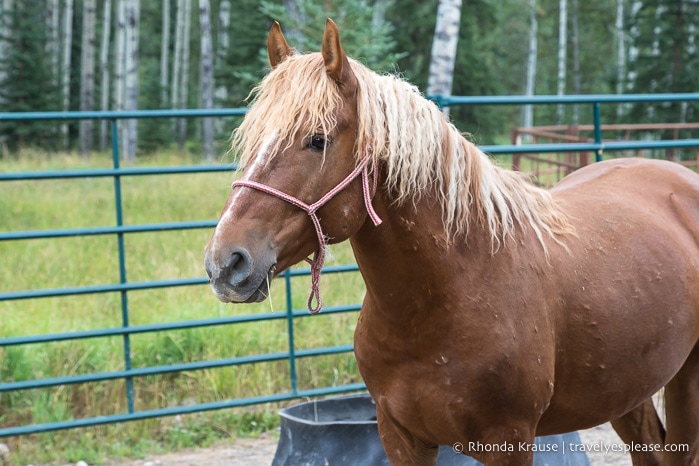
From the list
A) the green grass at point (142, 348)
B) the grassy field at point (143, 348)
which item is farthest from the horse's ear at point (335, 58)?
the grassy field at point (143, 348)

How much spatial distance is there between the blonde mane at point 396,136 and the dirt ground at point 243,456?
226cm

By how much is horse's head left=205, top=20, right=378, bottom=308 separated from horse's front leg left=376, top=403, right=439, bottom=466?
2.14 ft

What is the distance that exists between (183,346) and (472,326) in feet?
10.1

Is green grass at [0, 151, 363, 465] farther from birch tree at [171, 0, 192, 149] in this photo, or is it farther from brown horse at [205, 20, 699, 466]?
birch tree at [171, 0, 192, 149]

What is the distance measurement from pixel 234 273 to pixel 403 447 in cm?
94

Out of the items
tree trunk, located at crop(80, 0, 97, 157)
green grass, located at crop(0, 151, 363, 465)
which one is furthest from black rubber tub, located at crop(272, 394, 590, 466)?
tree trunk, located at crop(80, 0, 97, 157)

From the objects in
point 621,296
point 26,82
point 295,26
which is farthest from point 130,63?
point 621,296

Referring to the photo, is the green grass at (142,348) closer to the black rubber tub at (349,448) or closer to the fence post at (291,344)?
the fence post at (291,344)

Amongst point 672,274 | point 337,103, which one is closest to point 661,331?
point 672,274

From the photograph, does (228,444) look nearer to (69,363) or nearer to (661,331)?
(69,363)

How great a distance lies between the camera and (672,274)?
8.13 feet

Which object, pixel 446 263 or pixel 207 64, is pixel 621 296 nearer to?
pixel 446 263

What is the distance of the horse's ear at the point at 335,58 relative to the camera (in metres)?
1.83

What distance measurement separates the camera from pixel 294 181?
5.96 ft
